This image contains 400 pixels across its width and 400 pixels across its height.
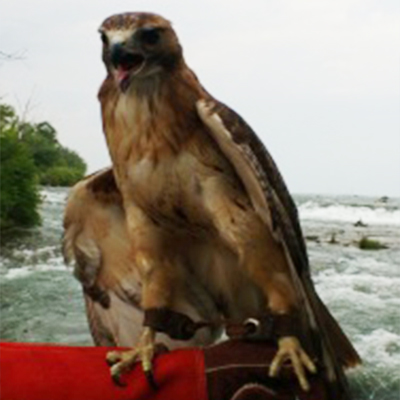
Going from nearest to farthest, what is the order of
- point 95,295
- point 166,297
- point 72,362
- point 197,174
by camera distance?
1. point 72,362
2. point 197,174
3. point 166,297
4. point 95,295

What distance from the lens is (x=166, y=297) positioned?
3088 millimetres

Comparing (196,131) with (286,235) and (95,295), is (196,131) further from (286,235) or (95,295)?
(95,295)

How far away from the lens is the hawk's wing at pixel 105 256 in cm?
337

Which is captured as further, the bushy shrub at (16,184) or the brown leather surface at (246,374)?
the bushy shrub at (16,184)

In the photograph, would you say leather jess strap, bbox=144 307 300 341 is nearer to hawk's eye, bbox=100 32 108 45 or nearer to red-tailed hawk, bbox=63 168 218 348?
red-tailed hawk, bbox=63 168 218 348

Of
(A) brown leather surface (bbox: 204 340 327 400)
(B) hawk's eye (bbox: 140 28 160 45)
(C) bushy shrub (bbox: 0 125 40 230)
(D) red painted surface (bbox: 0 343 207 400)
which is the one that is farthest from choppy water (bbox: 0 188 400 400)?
(B) hawk's eye (bbox: 140 28 160 45)

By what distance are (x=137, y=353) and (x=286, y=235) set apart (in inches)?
26.8

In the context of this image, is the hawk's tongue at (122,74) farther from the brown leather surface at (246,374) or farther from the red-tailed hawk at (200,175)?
the brown leather surface at (246,374)

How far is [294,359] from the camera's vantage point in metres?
2.71

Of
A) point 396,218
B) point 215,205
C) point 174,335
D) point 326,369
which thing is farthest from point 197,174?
point 396,218

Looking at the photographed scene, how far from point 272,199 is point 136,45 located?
2.31ft

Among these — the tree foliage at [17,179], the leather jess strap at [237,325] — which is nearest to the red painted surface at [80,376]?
the leather jess strap at [237,325]

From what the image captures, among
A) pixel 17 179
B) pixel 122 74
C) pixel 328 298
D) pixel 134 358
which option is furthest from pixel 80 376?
pixel 17 179

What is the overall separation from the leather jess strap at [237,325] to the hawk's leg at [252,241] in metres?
0.05
